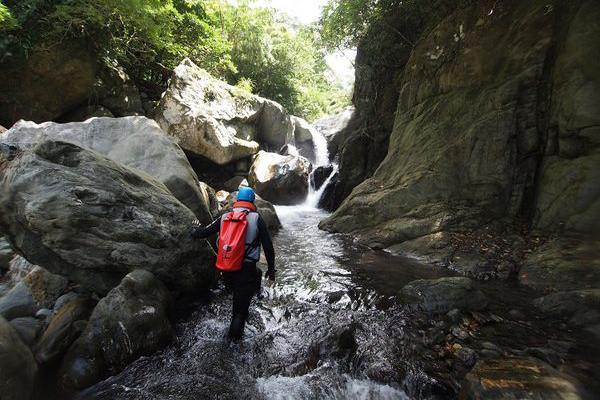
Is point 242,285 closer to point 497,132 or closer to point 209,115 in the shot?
point 497,132

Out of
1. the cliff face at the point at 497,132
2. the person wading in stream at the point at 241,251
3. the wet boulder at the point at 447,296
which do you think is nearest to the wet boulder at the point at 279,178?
the cliff face at the point at 497,132

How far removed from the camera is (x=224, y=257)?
4.20m

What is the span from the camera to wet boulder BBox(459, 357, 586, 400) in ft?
8.81

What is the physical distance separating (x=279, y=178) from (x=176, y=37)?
27.7ft

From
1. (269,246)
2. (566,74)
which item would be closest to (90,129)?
(269,246)

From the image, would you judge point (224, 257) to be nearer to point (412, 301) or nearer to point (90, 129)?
point (412, 301)

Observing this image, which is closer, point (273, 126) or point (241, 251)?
point (241, 251)

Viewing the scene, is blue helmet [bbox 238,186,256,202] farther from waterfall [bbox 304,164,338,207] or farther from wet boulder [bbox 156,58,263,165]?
waterfall [bbox 304,164,338,207]

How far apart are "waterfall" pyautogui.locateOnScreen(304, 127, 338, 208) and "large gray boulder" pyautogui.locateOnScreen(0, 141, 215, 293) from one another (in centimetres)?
1206

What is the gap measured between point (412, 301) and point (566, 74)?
6.60 meters

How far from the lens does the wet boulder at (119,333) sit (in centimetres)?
339

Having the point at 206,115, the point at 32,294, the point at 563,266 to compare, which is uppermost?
the point at 206,115

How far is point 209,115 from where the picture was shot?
15008 millimetres

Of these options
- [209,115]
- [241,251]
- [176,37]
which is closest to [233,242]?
[241,251]
